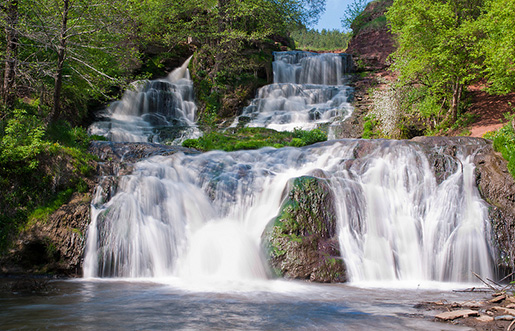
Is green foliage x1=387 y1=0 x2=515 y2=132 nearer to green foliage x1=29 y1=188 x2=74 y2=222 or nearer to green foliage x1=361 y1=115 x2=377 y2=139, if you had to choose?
green foliage x1=361 y1=115 x2=377 y2=139

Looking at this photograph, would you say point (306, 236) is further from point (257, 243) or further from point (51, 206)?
point (51, 206)

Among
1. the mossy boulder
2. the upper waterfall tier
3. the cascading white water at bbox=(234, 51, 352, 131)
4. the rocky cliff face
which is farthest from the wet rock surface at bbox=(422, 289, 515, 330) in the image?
the rocky cliff face

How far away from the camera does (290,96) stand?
23.5 metres

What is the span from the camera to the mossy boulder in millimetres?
8016

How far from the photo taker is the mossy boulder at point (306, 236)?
8016 millimetres

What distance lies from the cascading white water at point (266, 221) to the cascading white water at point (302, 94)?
32.5 feet

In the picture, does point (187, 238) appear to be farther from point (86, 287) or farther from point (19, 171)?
point (19, 171)

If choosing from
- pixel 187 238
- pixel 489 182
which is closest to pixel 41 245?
pixel 187 238

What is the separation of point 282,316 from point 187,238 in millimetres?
4275

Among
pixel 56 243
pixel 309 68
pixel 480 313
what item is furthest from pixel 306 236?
pixel 309 68

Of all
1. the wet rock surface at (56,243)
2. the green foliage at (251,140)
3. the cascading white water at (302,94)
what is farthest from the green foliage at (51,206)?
the cascading white water at (302,94)

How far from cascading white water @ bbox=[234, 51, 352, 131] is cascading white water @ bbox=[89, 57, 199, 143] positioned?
347 centimetres

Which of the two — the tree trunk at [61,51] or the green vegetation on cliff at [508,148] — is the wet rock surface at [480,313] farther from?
the tree trunk at [61,51]

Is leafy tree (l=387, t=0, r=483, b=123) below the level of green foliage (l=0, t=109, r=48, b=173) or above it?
above
